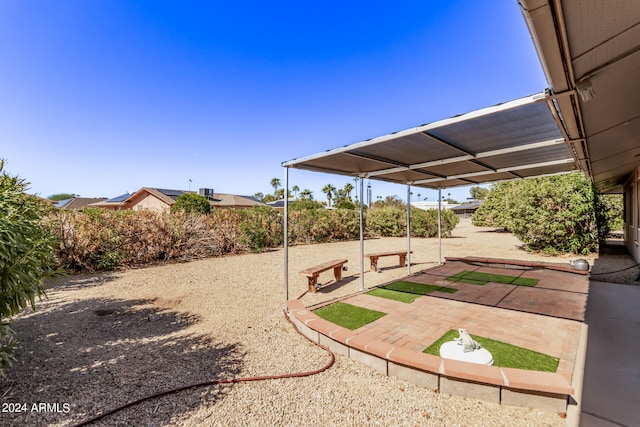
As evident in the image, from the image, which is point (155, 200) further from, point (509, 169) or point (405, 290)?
point (509, 169)

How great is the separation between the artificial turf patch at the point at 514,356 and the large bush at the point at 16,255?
14.7 feet

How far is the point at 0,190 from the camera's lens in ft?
9.80

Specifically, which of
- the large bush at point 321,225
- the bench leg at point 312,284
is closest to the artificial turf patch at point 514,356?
the bench leg at point 312,284

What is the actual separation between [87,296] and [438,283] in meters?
8.38

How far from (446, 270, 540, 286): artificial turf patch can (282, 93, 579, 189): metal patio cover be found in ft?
8.68

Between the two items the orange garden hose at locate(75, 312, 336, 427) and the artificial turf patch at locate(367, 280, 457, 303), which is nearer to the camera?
the orange garden hose at locate(75, 312, 336, 427)

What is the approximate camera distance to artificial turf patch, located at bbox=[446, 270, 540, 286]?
6.87m

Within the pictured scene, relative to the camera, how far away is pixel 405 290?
6309 millimetres

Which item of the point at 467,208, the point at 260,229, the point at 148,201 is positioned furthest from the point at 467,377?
the point at 467,208

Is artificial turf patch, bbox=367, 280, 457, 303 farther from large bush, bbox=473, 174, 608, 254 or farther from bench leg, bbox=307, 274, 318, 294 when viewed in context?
large bush, bbox=473, 174, 608, 254

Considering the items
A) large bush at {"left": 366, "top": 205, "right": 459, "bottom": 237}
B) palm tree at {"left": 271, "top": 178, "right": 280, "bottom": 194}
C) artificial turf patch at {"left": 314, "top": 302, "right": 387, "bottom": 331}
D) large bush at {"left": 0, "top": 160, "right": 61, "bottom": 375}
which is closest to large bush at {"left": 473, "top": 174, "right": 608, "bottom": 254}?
large bush at {"left": 366, "top": 205, "right": 459, "bottom": 237}

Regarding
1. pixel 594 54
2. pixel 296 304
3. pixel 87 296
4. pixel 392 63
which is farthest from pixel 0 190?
pixel 392 63

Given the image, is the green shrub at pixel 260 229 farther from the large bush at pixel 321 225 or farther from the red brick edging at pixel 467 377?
the red brick edging at pixel 467 377

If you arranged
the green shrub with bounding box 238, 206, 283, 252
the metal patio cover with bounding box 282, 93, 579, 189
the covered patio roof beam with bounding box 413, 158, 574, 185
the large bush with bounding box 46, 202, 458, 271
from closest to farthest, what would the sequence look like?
the metal patio cover with bounding box 282, 93, 579, 189 < the covered patio roof beam with bounding box 413, 158, 574, 185 < the large bush with bounding box 46, 202, 458, 271 < the green shrub with bounding box 238, 206, 283, 252
